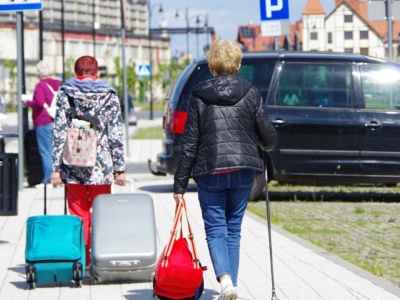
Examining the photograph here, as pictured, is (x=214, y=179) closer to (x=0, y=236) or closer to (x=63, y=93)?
(x=63, y=93)

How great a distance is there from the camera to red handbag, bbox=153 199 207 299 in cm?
797

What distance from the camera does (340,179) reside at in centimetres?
1591

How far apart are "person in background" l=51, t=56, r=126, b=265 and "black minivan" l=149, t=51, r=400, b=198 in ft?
20.2

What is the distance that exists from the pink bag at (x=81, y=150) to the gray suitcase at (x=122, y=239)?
339mm

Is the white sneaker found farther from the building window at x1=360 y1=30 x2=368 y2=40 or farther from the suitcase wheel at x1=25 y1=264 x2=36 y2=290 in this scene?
the building window at x1=360 y1=30 x2=368 y2=40

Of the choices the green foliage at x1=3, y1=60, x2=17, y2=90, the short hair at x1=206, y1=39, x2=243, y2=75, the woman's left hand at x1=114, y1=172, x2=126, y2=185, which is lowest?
the woman's left hand at x1=114, y1=172, x2=126, y2=185

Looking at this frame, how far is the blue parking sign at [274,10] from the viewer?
19.7 metres

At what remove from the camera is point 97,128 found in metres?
9.72

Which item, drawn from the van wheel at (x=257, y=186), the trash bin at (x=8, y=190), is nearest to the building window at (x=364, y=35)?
the van wheel at (x=257, y=186)

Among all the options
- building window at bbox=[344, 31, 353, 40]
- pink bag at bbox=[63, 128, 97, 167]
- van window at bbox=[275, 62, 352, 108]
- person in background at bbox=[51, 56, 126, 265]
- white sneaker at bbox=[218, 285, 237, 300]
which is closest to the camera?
white sneaker at bbox=[218, 285, 237, 300]

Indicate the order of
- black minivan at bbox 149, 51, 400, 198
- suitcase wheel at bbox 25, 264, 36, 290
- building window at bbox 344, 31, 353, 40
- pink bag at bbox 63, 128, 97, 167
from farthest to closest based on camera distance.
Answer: building window at bbox 344, 31, 353, 40, black minivan at bbox 149, 51, 400, 198, pink bag at bbox 63, 128, 97, 167, suitcase wheel at bbox 25, 264, 36, 290

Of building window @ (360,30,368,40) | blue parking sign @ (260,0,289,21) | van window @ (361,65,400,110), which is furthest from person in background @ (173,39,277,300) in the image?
Result: building window @ (360,30,368,40)

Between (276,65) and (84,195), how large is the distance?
667 centimetres

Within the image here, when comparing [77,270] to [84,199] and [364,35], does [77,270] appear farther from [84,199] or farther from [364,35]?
[364,35]
